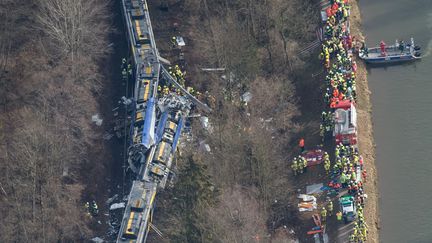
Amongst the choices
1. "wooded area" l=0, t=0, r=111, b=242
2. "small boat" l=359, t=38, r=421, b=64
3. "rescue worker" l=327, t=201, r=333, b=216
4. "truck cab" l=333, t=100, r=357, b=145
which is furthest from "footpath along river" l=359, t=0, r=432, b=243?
"wooded area" l=0, t=0, r=111, b=242

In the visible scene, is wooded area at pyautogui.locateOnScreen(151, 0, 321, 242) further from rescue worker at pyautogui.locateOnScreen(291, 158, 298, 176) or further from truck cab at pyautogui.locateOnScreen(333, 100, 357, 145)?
truck cab at pyautogui.locateOnScreen(333, 100, 357, 145)

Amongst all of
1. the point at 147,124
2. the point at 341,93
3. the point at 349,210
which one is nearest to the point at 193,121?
the point at 147,124

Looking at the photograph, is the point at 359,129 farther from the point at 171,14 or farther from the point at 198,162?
the point at 171,14

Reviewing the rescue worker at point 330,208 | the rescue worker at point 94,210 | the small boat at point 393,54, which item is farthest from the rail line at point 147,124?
the small boat at point 393,54

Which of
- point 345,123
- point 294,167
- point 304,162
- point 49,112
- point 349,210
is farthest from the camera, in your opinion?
point 49,112

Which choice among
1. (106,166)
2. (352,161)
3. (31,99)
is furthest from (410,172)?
(31,99)

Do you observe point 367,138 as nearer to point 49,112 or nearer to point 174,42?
point 174,42

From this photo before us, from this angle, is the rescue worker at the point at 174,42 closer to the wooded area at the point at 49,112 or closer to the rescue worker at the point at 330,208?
the wooded area at the point at 49,112
